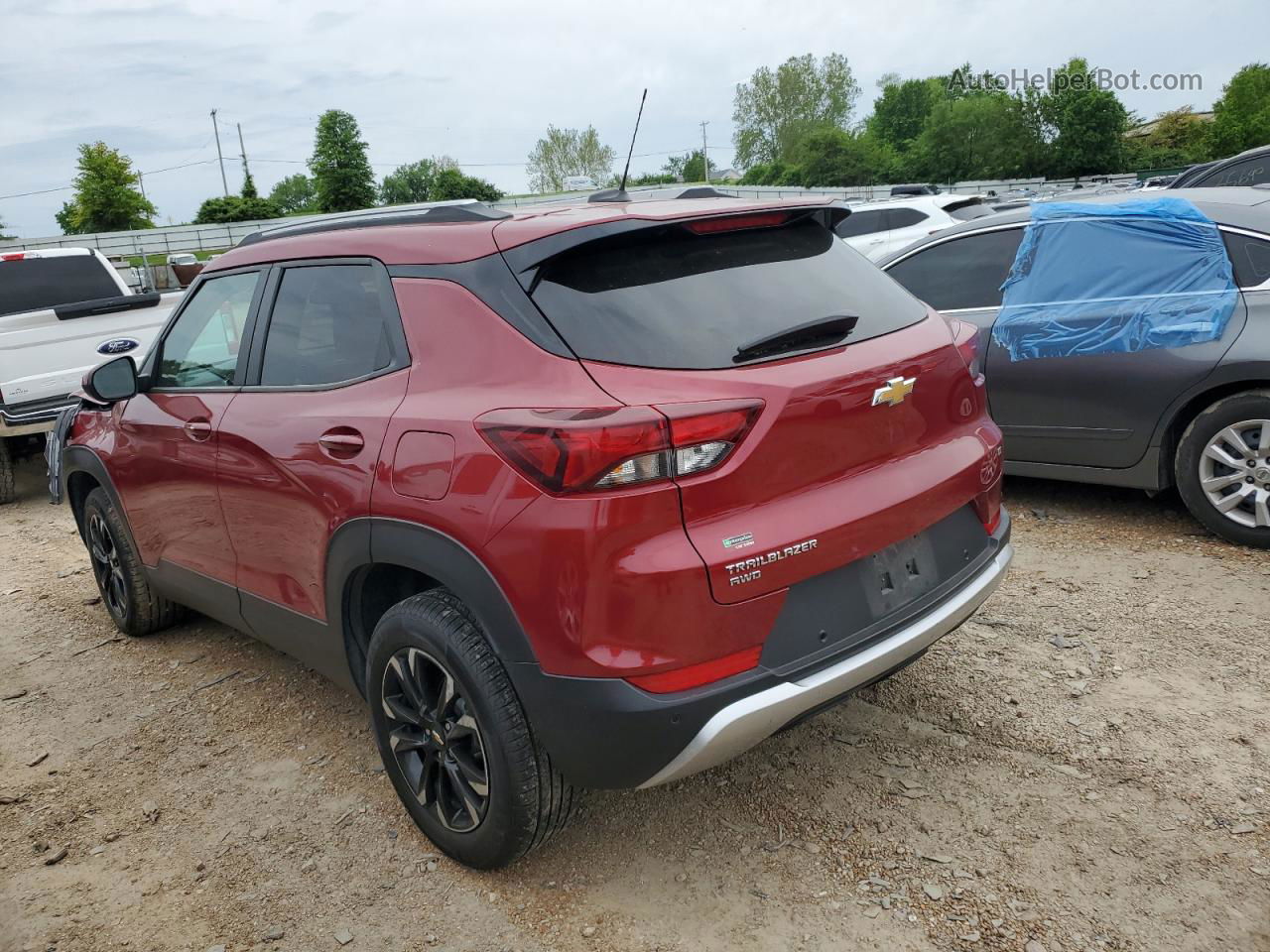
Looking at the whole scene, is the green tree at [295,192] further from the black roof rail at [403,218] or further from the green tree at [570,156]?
the black roof rail at [403,218]

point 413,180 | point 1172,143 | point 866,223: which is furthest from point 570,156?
point 866,223

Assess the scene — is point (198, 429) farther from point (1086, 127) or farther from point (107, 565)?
point (1086, 127)

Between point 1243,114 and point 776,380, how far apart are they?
78789mm

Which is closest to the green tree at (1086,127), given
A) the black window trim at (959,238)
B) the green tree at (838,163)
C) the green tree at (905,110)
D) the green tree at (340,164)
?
the green tree at (838,163)

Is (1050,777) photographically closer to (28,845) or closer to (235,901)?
(235,901)

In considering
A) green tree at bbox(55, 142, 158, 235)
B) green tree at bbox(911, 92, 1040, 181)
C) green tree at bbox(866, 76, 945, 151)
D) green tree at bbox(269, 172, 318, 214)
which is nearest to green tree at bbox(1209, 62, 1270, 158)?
green tree at bbox(911, 92, 1040, 181)

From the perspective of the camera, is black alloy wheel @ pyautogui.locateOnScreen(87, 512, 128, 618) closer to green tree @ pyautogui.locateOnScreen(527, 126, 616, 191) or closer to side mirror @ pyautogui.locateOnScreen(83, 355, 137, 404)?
side mirror @ pyautogui.locateOnScreen(83, 355, 137, 404)

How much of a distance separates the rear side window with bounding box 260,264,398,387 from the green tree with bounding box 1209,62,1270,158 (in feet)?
239

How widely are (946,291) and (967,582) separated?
3395mm

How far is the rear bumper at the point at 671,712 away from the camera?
7.33 feet

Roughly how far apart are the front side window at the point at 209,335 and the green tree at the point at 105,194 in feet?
202

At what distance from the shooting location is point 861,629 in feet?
8.20

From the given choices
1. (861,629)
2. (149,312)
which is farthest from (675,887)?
(149,312)

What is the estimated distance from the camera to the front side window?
3523 millimetres
